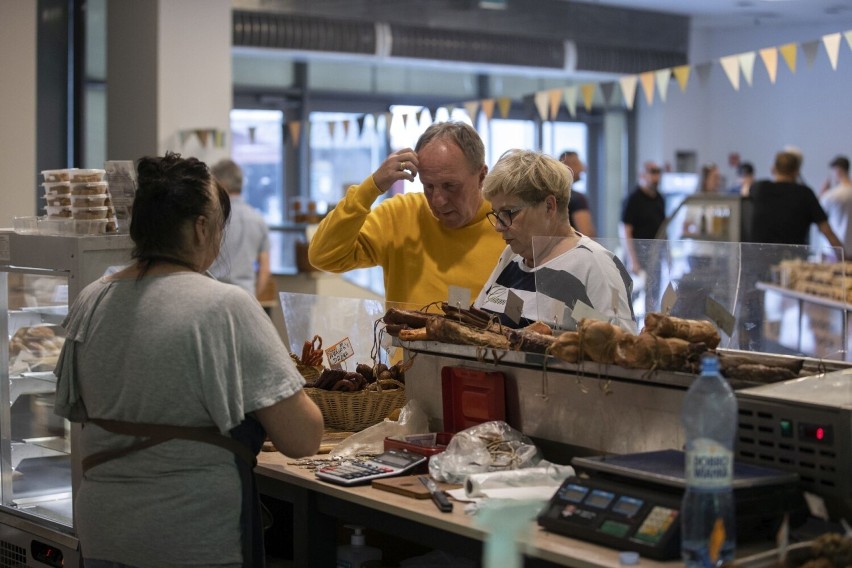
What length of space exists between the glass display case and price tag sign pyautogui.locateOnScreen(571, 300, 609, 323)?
5.32 feet

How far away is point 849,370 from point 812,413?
0.39 meters

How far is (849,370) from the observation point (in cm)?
245

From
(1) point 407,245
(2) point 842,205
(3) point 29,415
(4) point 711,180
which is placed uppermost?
(4) point 711,180

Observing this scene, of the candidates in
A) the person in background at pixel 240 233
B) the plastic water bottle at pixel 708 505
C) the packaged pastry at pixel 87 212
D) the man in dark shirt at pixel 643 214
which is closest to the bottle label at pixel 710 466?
the plastic water bottle at pixel 708 505

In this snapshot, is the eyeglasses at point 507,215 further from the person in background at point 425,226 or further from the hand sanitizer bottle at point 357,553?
the hand sanitizer bottle at point 357,553

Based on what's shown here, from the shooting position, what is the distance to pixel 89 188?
3.29 m

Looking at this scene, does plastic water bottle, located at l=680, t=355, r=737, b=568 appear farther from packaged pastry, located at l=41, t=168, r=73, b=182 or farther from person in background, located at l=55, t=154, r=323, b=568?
packaged pastry, located at l=41, t=168, r=73, b=182

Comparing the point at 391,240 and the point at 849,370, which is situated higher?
the point at 391,240

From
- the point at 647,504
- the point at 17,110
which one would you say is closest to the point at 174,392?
the point at 647,504

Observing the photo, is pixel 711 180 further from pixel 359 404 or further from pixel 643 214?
pixel 359 404

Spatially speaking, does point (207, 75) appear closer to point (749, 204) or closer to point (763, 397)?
point (749, 204)

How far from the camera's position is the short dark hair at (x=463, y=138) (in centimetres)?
368

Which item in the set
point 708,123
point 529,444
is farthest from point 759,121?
point 529,444

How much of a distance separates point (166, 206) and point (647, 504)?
1163 mm
